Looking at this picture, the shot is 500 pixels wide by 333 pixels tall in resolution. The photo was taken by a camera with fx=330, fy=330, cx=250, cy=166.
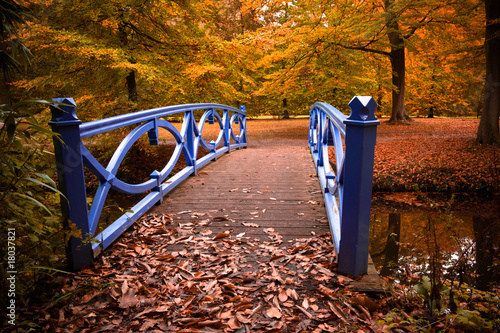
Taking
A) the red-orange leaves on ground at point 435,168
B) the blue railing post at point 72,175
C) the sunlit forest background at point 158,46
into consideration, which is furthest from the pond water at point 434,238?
the sunlit forest background at point 158,46

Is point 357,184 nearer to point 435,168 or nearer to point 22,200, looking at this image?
point 22,200

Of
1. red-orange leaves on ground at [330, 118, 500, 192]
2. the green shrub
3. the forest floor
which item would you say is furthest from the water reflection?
the green shrub

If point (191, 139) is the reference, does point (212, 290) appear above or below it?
below

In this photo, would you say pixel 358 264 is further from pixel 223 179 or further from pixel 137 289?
pixel 223 179

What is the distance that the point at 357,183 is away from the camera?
85.6 inches

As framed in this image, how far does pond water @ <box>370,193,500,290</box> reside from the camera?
127 inches

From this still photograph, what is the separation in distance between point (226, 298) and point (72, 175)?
1366 mm

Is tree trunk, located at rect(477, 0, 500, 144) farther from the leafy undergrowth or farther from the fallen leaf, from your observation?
the fallen leaf

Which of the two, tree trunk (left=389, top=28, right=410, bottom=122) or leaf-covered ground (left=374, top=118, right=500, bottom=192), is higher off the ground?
tree trunk (left=389, top=28, right=410, bottom=122)

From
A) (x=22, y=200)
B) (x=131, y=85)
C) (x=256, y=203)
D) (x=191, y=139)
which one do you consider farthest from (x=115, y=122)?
(x=131, y=85)

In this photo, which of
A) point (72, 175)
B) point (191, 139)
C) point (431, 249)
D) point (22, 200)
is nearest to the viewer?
point (22, 200)

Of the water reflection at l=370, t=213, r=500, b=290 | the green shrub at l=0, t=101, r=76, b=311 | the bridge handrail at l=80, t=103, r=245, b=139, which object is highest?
the bridge handrail at l=80, t=103, r=245, b=139

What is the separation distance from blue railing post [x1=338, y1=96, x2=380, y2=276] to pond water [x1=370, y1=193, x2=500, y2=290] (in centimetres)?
43

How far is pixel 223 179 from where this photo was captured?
17.5 ft
